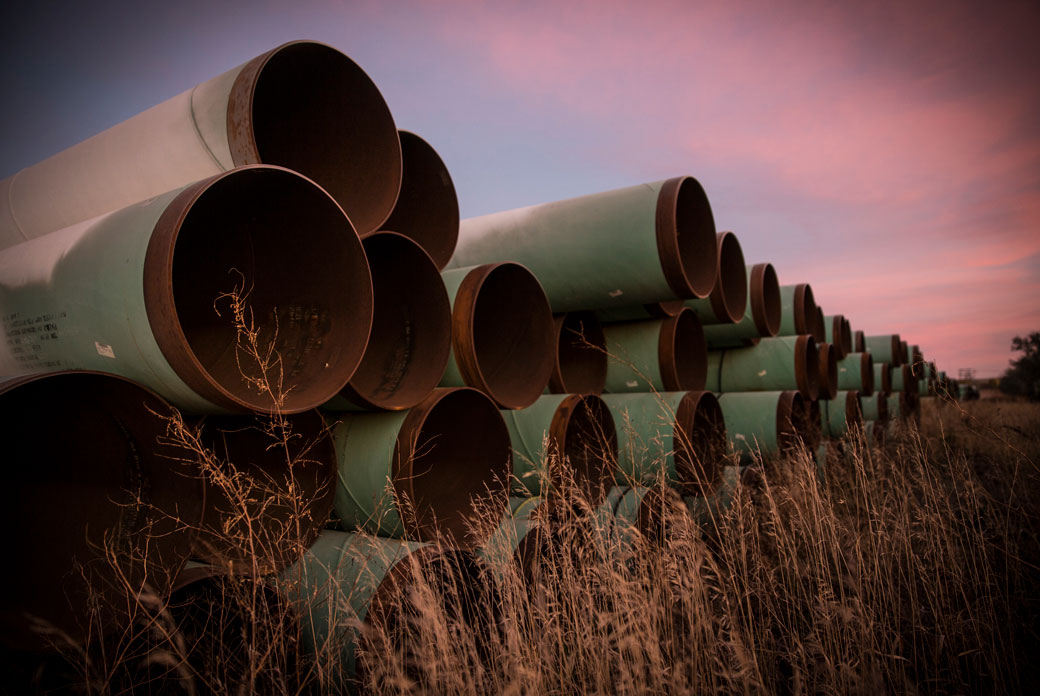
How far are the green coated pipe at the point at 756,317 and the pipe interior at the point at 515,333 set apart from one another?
108 inches

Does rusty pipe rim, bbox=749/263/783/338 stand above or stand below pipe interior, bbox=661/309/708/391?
above

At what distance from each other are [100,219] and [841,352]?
7877mm

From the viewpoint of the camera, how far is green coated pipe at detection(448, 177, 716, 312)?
3.06m

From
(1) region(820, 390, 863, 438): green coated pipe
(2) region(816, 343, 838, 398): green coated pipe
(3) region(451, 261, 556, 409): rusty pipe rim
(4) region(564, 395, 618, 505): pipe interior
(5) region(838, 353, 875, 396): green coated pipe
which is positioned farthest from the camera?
(5) region(838, 353, 875, 396): green coated pipe

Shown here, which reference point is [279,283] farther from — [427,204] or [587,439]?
[587,439]

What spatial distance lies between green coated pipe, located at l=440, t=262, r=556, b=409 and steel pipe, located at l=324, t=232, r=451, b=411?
15 centimetres

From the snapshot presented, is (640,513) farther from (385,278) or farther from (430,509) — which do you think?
(385,278)

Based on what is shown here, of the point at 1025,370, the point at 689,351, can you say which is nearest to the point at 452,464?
the point at 689,351

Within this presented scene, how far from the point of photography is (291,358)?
1.75 meters

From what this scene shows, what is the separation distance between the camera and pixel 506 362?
2.69 m

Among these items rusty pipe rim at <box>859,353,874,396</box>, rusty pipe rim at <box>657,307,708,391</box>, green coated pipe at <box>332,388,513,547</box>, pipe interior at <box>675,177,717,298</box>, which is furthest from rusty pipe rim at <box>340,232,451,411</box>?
rusty pipe rim at <box>859,353,874,396</box>

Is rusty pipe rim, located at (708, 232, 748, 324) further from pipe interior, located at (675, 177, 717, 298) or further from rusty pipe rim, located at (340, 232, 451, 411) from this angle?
rusty pipe rim, located at (340, 232, 451, 411)

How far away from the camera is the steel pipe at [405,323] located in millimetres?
2127

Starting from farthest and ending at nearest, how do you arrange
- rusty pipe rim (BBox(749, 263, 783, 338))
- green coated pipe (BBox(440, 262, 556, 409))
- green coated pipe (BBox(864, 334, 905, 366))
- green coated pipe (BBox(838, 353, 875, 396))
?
1. green coated pipe (BBox(864, 334, 905, 366))
2. green coated pipe (BBox(838, 353, 875, 396))
3. rusty pipe rim (BBox(749, 263, 783, 338))
4. green coated pipe (BBox(440, 262, 556, 409))
